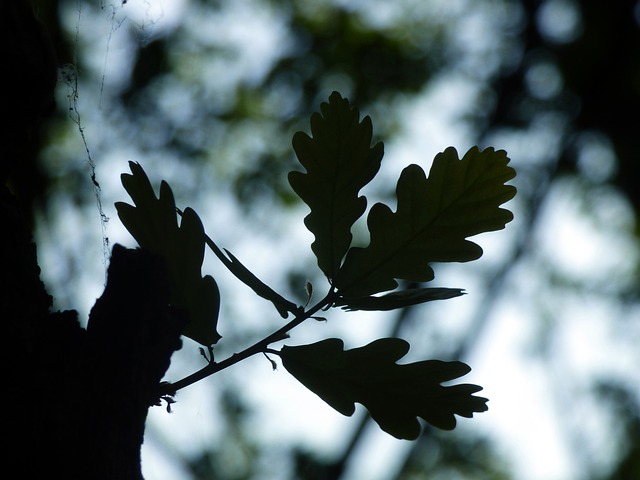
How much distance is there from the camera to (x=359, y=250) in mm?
840

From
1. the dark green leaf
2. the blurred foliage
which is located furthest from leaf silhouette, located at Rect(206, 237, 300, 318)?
the blurred foliage

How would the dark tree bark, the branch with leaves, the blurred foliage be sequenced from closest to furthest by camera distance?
the dark tree bark, the branch with leaves, the blurred foliage

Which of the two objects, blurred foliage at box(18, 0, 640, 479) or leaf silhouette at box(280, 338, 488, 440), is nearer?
leaf silhouette at box(280, 338, 488, 440)

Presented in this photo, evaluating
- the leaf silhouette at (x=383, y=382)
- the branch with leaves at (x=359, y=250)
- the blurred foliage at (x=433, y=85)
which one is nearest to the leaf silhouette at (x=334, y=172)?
the branch with leaves at (x=359, y=250)

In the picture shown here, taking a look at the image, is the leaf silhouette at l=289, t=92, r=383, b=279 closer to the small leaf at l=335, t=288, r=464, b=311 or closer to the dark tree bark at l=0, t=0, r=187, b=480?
the small leaf at l=335, t=288, r=464, b=311

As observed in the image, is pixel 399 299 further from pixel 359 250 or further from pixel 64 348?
pixel 64 348

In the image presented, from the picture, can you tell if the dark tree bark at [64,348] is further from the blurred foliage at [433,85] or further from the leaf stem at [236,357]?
the blurred foliage at [433,85]

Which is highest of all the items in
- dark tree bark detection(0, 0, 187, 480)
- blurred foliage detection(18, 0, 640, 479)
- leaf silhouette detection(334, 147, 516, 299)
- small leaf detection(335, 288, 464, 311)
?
blurred foliage detection(18, 0, 640, 479)

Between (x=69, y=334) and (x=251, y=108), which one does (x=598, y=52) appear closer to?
(x=251, y=108)

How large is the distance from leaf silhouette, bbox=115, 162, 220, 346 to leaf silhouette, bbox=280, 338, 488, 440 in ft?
0.44

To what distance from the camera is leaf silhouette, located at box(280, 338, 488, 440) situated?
2.67ft

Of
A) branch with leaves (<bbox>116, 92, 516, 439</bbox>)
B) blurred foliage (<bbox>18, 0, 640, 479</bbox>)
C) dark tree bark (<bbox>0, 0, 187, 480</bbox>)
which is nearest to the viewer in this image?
dark tree bark (<bbox>0, 0, 187, 480</bbox>)

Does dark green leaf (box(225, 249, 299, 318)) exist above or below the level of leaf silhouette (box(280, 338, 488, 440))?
above

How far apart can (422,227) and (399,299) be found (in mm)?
88
